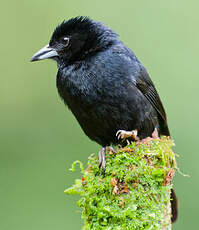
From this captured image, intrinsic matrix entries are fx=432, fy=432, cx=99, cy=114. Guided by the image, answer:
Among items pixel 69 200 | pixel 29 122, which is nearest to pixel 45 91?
pixel 29 122

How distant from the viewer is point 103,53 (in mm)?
4020

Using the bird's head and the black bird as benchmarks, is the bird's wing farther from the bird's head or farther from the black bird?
the bird's head

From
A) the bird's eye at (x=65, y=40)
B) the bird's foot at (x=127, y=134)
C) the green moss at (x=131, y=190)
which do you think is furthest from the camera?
the bird's eye at (x=65, y=40)

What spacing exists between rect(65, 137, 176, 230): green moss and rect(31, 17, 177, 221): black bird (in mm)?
657

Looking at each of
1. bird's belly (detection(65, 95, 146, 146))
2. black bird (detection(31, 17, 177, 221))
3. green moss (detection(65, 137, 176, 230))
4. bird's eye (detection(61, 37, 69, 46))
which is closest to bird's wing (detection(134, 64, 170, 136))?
black bird (detection(31, 17, 177, 221))

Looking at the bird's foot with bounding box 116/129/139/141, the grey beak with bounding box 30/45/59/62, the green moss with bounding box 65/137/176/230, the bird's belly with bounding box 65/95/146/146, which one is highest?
the grey beak with bounding box 30/45/59/62

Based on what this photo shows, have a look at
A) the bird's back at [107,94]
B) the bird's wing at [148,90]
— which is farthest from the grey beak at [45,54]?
the bird's wing at [148,90]

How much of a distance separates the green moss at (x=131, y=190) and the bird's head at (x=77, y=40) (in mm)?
1328

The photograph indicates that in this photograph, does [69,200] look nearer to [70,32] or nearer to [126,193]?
[70,32]

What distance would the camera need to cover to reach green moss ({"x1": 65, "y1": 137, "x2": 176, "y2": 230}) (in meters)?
2.81

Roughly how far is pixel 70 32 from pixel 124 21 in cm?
203

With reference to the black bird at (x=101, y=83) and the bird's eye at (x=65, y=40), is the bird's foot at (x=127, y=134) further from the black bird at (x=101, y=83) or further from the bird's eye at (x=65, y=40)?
the bird's eye at (x=65, y=40)

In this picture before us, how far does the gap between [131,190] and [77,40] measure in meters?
1.89

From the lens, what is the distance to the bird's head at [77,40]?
13.6 ft
